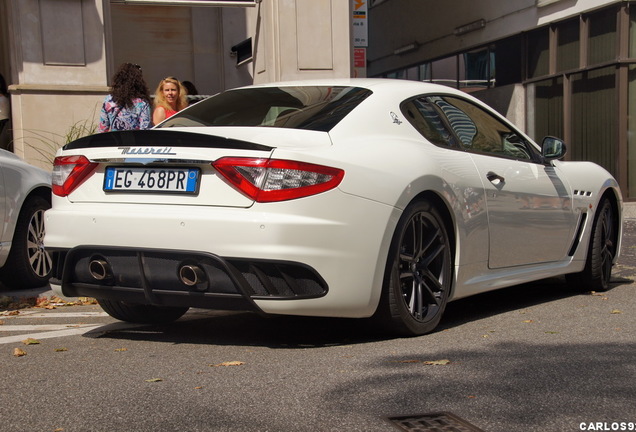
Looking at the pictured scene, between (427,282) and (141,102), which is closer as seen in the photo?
(427,282)

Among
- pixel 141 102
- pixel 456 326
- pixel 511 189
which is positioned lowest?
pixel 456 326

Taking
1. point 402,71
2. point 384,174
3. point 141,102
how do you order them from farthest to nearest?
point 402,71, point 141,102, point 384,174

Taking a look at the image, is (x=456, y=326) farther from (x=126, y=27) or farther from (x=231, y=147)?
(x=126, y=27)

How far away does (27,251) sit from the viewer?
796 centimetres

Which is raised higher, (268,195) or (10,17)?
(10,17)

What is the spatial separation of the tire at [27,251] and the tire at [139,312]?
1.94m

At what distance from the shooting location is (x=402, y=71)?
29500mm

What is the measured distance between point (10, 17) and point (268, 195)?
10.7m

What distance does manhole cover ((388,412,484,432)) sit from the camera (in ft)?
11.5

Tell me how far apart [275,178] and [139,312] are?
1.71m

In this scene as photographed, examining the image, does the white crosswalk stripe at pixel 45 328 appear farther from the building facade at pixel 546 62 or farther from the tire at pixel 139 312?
the building facade at pixel 546 62

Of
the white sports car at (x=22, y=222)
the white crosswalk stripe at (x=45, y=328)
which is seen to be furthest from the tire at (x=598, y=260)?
the white sports car at (x=22, y=222)

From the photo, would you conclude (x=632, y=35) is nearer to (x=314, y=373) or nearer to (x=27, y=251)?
(x=27, y=251)

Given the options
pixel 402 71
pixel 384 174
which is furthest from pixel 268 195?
pixel 402 71
